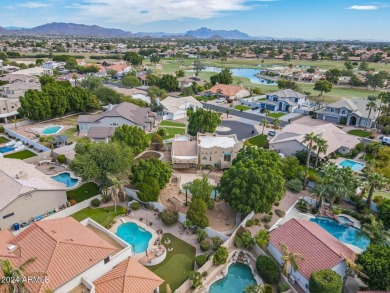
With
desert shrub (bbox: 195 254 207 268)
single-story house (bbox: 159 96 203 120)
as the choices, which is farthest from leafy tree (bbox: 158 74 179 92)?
desert shrub (bbox: 195 254 207 268)

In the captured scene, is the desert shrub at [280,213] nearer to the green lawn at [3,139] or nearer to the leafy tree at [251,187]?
the leafy tree at [251,187]

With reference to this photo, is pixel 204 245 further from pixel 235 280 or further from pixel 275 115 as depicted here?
pixel 275 115

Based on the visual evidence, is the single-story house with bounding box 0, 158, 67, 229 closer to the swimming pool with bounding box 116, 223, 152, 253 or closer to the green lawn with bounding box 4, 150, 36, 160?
the swimming pool with bounding box 116, 223, 152, 253

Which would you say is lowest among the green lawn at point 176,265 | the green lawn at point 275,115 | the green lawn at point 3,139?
the green lawn at point 176,265

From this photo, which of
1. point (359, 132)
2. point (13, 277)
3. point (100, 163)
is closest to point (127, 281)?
point (13, 277)

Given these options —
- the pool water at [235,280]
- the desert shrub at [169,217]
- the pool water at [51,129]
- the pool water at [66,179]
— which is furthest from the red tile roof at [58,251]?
the pool water at [51,129]

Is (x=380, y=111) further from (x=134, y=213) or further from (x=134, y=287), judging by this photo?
(x=134, y=287)
